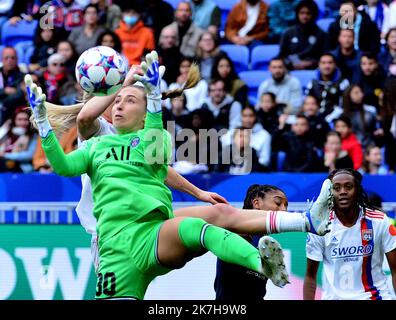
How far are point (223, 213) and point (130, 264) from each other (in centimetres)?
68

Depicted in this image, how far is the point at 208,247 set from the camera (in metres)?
6.23

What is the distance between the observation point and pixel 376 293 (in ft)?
25.8

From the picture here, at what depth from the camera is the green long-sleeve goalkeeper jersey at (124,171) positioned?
21.6 feet

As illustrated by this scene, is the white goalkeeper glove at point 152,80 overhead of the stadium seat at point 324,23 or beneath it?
beneath

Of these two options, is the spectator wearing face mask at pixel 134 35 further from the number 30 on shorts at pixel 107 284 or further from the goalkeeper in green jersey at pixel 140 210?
the number 30 on shorts at pixel 107 284

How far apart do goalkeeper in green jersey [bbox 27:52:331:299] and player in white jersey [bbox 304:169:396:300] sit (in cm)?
156

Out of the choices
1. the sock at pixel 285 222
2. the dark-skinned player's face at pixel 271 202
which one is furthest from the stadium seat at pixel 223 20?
the sock at pixel 285 222

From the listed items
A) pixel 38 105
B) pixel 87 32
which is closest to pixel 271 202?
pixel 38 105

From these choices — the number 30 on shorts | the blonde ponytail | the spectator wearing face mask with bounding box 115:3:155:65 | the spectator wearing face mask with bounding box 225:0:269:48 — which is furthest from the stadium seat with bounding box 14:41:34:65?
the number 30 on shorts

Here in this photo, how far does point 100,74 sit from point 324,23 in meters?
7.17

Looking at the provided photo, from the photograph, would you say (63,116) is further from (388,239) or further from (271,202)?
(388,239)

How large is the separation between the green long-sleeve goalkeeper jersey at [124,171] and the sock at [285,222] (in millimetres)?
654

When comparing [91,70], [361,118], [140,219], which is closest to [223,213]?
[140,219]

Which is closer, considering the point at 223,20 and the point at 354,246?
the point at 354,246
